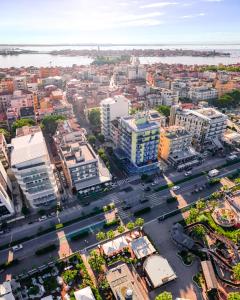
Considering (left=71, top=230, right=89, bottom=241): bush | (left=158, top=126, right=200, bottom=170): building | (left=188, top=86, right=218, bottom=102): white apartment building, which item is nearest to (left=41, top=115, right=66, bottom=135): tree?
(left=158, top=126, right=200, bottom=170): building

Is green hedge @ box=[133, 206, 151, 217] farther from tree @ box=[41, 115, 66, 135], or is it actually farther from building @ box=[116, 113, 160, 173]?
tree @ box=[41, 115, 66, 135]

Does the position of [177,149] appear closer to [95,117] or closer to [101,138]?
[101,138]

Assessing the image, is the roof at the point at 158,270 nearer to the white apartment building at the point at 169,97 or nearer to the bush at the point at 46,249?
the bush at the point at 46,249

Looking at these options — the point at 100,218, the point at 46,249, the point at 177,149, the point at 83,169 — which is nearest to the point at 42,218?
the point at 46,249

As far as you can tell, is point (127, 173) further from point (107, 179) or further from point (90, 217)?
point (90, 217)

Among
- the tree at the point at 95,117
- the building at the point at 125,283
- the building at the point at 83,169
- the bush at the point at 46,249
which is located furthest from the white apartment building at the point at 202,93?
the bush at the point at 46,249

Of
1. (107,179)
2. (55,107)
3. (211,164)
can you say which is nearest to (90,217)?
(107,179)

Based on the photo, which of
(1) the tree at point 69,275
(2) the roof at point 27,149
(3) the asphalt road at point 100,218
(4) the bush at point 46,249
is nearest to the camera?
(1) the tree at point 69,275
